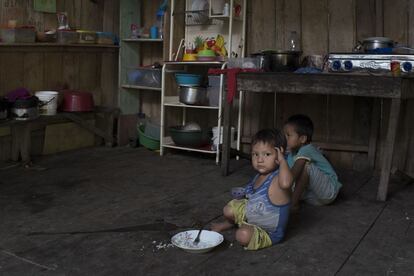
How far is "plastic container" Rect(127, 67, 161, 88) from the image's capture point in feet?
17.5

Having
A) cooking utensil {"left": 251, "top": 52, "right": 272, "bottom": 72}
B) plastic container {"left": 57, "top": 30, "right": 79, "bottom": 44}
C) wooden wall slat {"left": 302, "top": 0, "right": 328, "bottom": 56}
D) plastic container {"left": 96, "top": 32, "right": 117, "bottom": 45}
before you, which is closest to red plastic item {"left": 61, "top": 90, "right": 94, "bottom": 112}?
plastic container {"left": 57, "top": 30, "right": 79, "bottom": 44}

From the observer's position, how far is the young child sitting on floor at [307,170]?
331cm

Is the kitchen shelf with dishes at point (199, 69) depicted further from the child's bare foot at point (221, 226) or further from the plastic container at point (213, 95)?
the child's bare foot at point (221, 226)

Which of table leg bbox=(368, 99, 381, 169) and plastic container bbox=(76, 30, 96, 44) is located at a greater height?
plastic container bbox=(76, 30, 96, 44)

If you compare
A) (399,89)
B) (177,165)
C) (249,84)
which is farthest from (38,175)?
(399,89)

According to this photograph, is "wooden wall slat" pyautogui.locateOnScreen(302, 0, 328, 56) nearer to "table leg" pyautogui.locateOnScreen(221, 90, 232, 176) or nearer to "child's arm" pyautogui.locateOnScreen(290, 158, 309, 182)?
"table leg" pyautogui.locateOnScreen(221, 90, 232, 176)

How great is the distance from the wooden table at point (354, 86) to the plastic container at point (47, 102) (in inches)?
73.1

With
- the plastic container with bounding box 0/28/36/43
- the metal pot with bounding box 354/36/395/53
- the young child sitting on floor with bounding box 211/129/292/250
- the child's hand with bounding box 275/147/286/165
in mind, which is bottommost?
the young child sitting on floor with bounding box 211/129/292/250

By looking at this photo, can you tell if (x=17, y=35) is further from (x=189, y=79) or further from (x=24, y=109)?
(x=189, y=79)

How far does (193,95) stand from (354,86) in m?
1.72

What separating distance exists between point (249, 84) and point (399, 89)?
1097 mm

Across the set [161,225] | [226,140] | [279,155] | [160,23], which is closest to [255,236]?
[279,155]

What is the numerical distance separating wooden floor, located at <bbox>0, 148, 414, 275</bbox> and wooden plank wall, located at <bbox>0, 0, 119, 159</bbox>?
904 mm

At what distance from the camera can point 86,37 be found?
202 inches
